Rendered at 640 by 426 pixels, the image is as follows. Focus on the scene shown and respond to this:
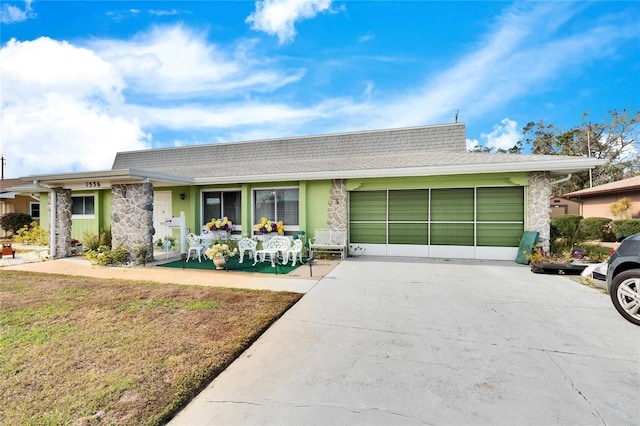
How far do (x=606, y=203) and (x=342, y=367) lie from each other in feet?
70.2

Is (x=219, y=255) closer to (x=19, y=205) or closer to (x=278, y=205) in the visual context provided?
(x=278, y=205)

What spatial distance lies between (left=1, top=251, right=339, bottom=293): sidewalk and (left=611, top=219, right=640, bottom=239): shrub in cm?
1364

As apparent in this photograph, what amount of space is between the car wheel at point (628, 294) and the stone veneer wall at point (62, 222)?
14.0 metres

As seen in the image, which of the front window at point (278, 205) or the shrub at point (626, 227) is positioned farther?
the shrub at point (626, 227)

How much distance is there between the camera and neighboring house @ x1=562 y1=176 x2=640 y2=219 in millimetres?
13938

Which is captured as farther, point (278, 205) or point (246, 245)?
point (278, 205)

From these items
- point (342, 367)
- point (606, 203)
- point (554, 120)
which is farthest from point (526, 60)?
point (554, 120)

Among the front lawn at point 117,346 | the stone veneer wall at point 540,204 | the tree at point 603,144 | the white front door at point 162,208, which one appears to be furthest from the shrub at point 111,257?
the tree at point 603,144

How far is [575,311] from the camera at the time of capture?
13.9 feet

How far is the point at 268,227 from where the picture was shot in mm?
9078

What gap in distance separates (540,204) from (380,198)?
4.45m

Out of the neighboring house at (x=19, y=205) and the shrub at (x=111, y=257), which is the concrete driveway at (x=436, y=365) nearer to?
the shrub at (x=111, y=257)

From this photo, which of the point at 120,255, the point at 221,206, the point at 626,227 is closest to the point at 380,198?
the point at 221,206

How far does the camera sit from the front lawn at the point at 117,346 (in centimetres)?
214
